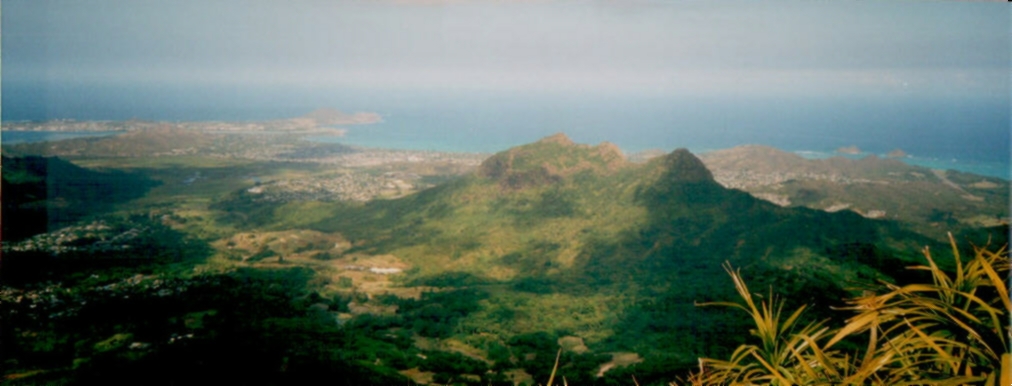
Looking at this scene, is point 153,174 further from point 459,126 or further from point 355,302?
point 459,126

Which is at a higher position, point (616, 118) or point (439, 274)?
point (616, 118)

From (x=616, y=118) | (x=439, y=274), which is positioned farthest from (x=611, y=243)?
(x=616, y=118)

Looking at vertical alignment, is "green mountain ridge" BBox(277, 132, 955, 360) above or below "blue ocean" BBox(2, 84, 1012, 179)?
below

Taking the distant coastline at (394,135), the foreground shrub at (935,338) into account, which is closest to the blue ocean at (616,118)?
the distant coastline at (394,135)

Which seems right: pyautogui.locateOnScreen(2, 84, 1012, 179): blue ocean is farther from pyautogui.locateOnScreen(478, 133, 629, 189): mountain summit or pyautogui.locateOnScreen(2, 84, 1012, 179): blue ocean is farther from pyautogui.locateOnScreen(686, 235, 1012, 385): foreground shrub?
pyautogui.locateOnScreen(686, 235, 1012, 385): foreground shrub

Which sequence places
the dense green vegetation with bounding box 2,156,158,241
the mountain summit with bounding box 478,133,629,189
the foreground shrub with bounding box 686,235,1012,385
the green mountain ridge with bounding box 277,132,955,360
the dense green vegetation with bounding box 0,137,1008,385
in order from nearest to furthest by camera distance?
the foreground shrub with bounding box 686,235,1012,385 < the dense green vegetation with bounding box 0,137,1008,385 < the green mountain ridge with bounding box 277,132,955,360 < the dense green vegetation with bounding box 2,156,158,241 < the mountain summit with bounding box 478,133,629,189

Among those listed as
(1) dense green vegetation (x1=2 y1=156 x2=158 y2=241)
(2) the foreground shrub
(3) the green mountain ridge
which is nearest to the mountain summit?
(3) the green mountain ridge

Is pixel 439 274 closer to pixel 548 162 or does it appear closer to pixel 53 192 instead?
pixel 548 162

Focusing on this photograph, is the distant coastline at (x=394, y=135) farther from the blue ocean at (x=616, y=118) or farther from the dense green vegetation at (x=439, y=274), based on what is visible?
the dense green vegetation at (x=439, y=274)
